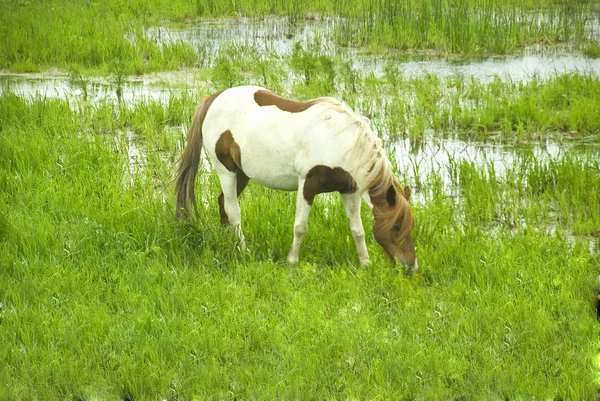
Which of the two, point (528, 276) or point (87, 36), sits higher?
point (87, 36)

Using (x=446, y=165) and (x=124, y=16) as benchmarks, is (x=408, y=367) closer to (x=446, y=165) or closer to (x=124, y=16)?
(x=446, y=165)

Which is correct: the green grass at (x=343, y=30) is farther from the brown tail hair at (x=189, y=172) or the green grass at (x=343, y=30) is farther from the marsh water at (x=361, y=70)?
the brown tail hair at (x=189, y=172)

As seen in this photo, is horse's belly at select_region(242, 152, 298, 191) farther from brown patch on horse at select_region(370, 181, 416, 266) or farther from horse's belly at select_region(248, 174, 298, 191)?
brown patch on horse at select_region(370, 181, 416, 266)

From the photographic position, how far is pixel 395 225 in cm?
514

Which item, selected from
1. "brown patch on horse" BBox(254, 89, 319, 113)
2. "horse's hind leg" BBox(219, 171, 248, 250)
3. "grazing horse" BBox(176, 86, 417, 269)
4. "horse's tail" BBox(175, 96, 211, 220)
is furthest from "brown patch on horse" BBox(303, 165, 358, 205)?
"horse's tail" BBox(175, 96, 211, 220)

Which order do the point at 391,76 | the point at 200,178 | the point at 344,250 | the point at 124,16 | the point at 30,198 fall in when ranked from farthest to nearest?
the point at 124,16, the point at 391,76, the point at 200,178, the point at 30,198, the point at 344,250

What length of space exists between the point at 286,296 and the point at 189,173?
1336mm

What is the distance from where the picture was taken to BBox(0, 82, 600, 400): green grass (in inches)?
167

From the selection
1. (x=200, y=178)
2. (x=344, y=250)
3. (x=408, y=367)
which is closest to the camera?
(x=408, y=367)

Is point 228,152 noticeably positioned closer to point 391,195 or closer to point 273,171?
point 273,171

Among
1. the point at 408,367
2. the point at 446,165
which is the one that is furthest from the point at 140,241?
the point at 446,165

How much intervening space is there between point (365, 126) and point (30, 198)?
3.04m

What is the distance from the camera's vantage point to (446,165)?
7.78 m

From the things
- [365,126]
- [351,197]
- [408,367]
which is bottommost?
[408,367]
